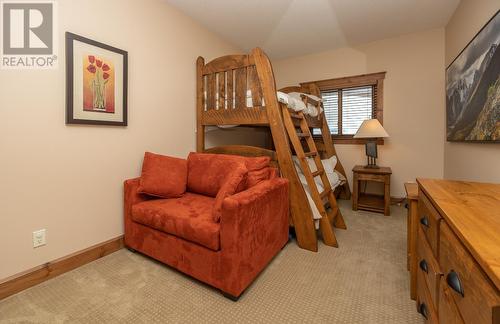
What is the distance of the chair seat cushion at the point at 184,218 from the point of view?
152 centimetres

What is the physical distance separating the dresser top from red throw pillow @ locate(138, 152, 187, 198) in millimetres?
1858

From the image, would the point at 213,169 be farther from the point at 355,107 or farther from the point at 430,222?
the point at 355,107

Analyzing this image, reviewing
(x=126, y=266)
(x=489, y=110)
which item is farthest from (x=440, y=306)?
(x=126, y=266)

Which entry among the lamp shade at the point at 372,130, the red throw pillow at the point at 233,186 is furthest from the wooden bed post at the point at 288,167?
the lamp shade at the point at 372,130

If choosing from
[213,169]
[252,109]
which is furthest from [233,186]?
[252,109]

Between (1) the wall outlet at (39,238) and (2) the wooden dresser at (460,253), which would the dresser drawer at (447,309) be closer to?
(2) the wooden dresser at (460,253)

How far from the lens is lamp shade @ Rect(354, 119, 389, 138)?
10.3ft

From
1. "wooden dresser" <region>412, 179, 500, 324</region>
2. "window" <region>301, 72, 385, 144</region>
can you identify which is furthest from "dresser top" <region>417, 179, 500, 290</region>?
"window" <region>301, 72, 385, 144</region>

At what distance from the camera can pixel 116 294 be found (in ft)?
4.99

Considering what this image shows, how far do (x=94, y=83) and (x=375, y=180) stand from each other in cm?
325

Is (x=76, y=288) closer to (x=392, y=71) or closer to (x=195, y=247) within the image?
(x=195, y=247)

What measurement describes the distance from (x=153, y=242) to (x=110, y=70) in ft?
4.90

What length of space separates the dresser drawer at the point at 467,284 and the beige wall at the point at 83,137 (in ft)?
7.49

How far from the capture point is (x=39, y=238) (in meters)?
1.65
